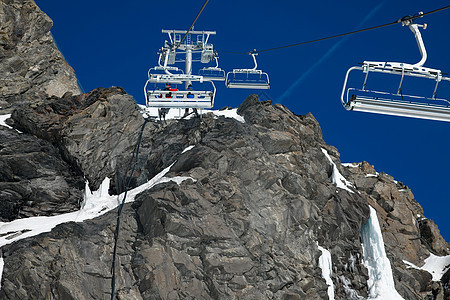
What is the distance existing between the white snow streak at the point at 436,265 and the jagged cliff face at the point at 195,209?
49 centimetres

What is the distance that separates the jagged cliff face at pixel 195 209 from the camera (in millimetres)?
19125

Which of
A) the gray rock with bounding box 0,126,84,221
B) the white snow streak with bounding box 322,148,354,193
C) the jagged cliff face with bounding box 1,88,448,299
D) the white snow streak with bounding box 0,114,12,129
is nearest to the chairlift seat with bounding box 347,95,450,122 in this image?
the jagged cliff face with bounding box 1,88,448,299

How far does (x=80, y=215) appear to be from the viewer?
22797 millimetres

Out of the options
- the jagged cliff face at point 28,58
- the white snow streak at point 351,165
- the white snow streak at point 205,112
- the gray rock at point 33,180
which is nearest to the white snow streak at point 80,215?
the gray rock at point 33,180

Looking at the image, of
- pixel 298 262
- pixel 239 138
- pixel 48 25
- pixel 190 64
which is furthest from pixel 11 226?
pixel 48 25

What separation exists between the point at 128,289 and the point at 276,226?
8.07 metres

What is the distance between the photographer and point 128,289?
18781mm

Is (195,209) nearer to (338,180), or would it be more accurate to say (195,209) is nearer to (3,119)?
(338,180)

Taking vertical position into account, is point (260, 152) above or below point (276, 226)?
above

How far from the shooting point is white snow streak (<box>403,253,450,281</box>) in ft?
103

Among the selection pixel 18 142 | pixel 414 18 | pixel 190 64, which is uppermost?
pixel 414 18

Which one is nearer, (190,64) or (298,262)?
(298,262)

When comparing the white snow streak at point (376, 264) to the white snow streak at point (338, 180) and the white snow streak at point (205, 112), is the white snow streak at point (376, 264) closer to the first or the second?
the white snow streak at point (338, 180)

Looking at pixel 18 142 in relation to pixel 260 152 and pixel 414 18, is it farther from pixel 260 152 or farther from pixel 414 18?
pixel 414 18
